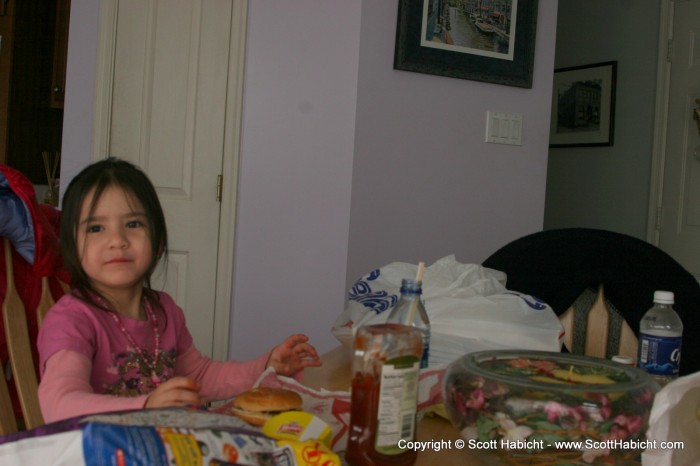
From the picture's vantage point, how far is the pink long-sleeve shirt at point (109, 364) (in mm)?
981

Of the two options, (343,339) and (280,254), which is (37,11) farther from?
(343,339)

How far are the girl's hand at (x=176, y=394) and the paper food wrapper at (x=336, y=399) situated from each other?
7.3 inches

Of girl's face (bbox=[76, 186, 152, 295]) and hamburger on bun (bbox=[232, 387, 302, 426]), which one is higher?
girl's face (bbox=[76, 186, 152, 295])

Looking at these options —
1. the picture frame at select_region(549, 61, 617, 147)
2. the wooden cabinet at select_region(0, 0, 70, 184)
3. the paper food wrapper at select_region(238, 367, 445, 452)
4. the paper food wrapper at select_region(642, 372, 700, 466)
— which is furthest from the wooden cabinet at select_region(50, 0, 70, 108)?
the paper food wrapper at select_region(642, 372, 700, 466)

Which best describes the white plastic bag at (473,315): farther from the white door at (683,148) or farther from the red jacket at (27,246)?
the white door at (683,148)

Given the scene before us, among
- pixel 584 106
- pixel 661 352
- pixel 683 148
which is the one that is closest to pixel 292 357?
pixel 661 352

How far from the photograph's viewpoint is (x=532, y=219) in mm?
3111

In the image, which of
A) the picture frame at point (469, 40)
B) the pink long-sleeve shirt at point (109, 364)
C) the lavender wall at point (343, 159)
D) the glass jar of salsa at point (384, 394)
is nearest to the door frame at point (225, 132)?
the lavender wall at point (343, 159)

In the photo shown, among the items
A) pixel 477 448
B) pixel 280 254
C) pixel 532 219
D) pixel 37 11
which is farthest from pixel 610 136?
pixel 477 448

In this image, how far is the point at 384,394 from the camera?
786 millimetres

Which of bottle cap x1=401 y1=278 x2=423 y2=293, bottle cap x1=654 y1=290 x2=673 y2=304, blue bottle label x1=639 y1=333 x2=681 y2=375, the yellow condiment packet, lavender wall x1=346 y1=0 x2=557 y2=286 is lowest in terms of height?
the yellow condiment packet

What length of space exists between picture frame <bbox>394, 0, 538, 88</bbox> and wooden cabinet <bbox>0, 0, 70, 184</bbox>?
2.46 m

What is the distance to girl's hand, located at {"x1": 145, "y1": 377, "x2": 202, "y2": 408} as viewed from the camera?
0.87 m

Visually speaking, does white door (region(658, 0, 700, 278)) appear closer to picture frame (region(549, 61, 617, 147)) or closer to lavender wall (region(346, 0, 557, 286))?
picture frame (region(549, 61, 617, 147))
